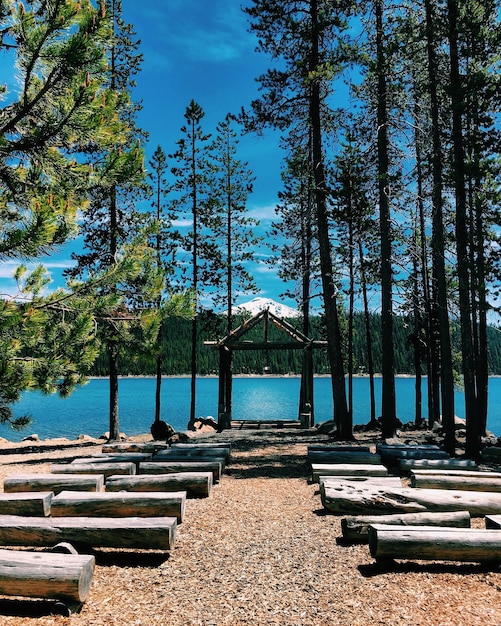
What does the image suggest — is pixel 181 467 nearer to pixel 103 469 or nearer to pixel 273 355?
pixel 103 469

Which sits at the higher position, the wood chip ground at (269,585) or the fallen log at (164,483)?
the fallen log at (164,483)

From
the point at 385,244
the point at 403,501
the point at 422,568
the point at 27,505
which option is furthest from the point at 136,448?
the point at 385,244

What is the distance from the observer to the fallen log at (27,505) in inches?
247

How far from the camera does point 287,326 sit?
20.7 meters

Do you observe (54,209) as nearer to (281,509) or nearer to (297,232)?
(281,509)

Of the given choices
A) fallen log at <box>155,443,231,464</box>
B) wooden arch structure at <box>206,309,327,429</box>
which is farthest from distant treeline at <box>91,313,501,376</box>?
fallen log at <box>155,443,231,464</box>

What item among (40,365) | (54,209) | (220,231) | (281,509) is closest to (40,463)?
(40,365)

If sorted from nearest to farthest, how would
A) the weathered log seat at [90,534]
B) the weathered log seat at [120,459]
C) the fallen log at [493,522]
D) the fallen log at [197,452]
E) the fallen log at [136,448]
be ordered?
the weathered log seat at [90,534] < the fallen log at [493,522] < the weathered log seat at [120,459] < the fallen log at [197,452] < the fallen log at [136,448]

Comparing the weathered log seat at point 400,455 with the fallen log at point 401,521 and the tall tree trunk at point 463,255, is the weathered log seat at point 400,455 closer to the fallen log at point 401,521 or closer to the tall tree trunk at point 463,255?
the tall tree trunk at point 463,255

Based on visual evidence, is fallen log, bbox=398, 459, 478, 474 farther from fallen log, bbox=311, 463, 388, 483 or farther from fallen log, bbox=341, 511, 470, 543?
fallen log, bbox=341, 511, 470, 543

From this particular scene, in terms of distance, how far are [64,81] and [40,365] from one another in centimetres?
395

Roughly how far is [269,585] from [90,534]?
197 cm

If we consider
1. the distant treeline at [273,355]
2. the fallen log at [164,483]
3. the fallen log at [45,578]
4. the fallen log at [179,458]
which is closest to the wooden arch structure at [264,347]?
the fallen log at [179,458]

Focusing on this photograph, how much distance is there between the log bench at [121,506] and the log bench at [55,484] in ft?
4.10
